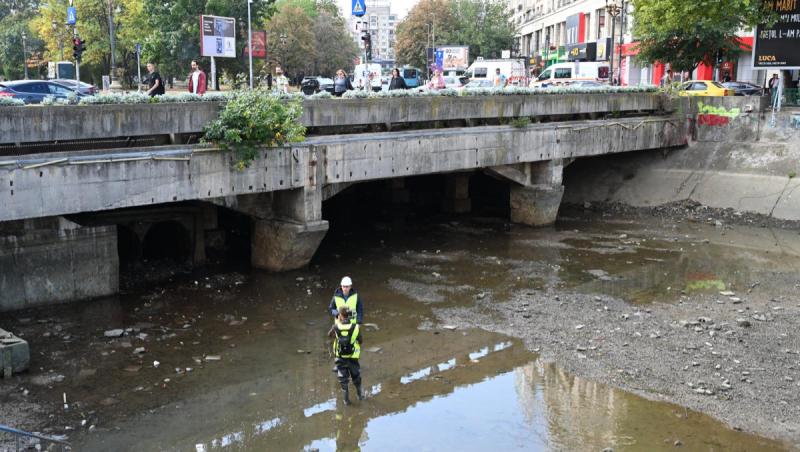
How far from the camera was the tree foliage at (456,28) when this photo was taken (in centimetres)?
8694

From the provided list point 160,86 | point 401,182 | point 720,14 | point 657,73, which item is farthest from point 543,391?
point 657,73

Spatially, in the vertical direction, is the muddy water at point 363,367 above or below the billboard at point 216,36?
below

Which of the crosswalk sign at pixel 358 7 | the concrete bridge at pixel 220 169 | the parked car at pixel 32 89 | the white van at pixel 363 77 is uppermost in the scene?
the crosswalk sign at pixel 358 7

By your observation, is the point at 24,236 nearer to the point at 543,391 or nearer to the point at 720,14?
the point at 543,391

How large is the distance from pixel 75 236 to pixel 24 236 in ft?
3.14

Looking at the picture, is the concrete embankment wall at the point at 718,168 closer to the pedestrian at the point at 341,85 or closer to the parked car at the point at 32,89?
the pedestrian at the point at 341,85

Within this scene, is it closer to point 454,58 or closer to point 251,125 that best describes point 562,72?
point 454,58

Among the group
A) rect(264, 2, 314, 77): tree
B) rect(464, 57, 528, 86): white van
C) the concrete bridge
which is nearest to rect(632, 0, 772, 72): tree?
the concrete bridge

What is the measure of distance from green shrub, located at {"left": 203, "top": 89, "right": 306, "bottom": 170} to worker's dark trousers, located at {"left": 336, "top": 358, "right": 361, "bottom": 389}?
6.81m

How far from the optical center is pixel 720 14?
31.8 m

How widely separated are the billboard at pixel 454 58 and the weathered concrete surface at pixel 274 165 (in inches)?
1773

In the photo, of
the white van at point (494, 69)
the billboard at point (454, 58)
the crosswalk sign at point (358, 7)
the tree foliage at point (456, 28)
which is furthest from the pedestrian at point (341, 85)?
the tree foliage at point (456, 28)

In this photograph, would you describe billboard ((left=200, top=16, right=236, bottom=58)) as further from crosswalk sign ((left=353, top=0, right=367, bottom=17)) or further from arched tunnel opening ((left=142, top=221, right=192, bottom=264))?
arched tunnel opening ((left=142, top=221, right=192, bottom=264))

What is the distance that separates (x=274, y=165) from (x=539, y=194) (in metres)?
10.4
